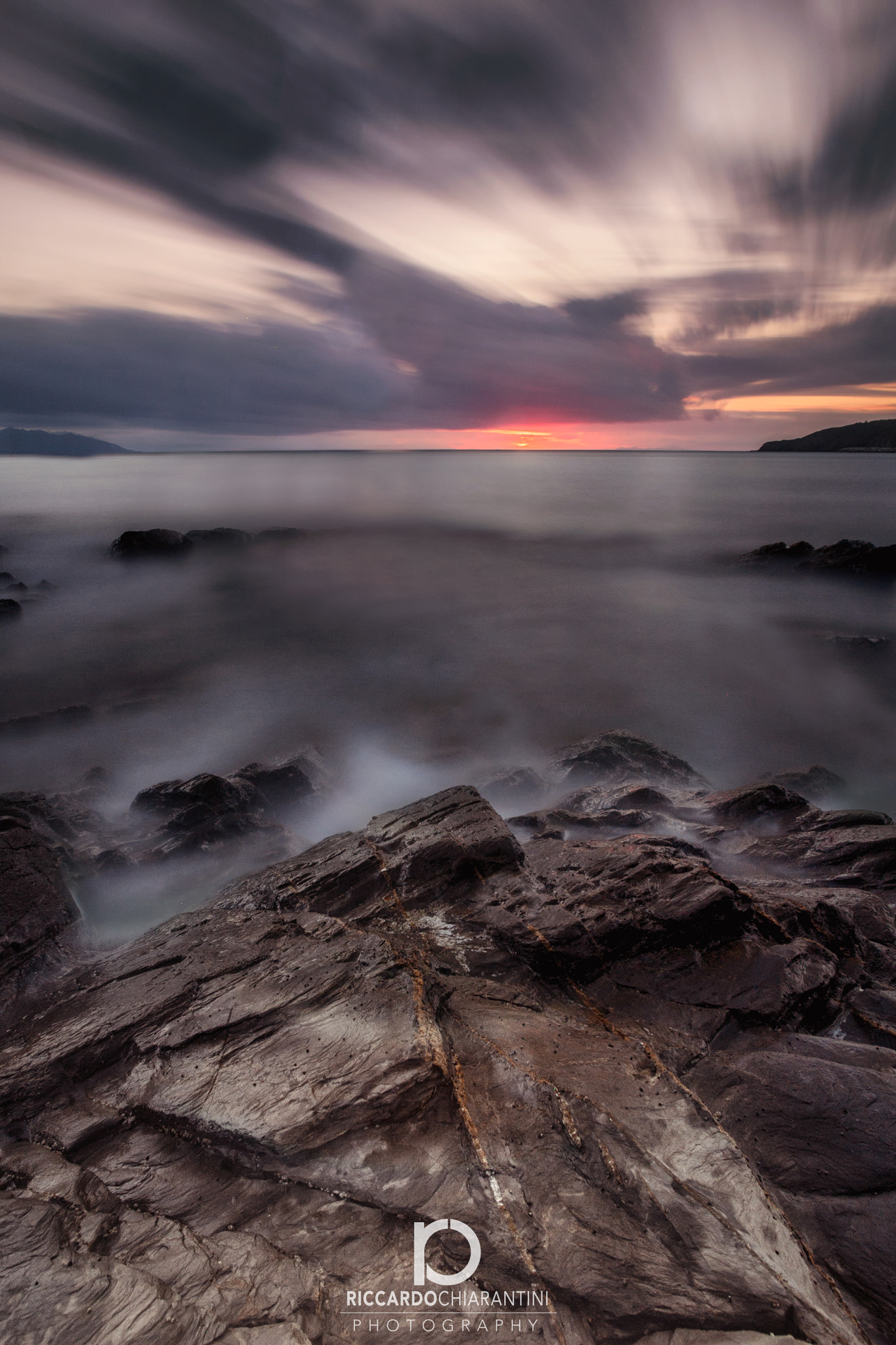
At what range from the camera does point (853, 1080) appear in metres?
6.52

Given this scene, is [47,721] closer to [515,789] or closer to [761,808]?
[515,789]

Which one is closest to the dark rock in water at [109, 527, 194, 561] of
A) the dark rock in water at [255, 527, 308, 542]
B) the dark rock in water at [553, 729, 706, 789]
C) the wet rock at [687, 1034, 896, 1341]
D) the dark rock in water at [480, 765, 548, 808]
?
the dark rock in water at [255, 527, 308, 542]

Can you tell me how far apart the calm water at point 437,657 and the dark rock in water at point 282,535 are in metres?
1.94

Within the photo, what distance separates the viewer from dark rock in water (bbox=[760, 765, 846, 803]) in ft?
60.0

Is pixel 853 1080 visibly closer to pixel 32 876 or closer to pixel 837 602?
pixel 32 876

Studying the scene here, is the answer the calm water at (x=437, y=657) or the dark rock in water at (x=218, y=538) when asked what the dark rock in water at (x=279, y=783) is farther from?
the dark rock in water at (x=218, y=538)

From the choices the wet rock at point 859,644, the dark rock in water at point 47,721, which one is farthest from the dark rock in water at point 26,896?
the wet rock at point 859,644

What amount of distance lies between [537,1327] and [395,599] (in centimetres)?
4465

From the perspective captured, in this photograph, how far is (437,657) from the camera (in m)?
34.9

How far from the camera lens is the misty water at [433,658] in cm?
2262

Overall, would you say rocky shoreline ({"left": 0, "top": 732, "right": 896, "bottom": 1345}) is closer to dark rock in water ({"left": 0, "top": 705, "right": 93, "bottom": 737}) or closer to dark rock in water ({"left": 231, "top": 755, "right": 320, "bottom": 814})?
dark rock in water ({"left": 231, "top": 755, "right": 320, "bottom": 814})

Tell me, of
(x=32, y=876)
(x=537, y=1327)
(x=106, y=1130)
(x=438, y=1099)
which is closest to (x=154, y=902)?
(x=32, y=876)

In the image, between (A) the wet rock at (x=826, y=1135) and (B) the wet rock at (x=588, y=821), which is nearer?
(A) the wet rock at (x=826, y=1135)

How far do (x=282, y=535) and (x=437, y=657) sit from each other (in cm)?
4556
